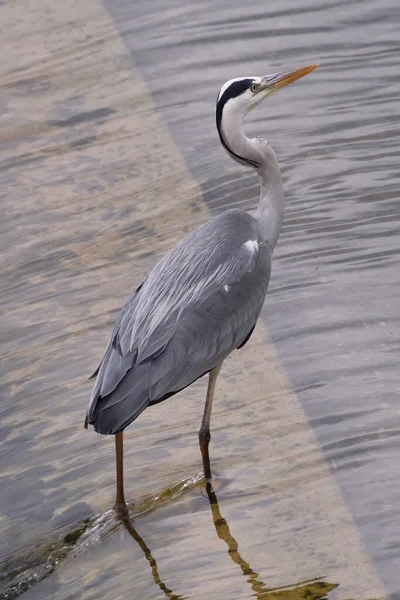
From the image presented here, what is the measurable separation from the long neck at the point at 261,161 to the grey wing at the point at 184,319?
4.2 inches

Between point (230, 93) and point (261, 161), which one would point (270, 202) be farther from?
point (230, 93)

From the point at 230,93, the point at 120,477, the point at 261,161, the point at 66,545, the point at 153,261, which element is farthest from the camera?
the point at 153,261

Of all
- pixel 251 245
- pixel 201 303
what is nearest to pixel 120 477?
pixel 201 303

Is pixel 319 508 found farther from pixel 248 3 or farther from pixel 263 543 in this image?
pixel 248 3

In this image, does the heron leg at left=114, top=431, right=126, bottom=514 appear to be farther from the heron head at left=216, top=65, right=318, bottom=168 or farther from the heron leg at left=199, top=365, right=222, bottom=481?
the heron head at left=216, top=65, right=318, bottom=168

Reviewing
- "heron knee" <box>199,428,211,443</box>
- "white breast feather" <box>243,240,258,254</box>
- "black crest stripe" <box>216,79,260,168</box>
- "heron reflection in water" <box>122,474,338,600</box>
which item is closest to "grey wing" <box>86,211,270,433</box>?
"white breast feather" <box>243,240,258,254</box>

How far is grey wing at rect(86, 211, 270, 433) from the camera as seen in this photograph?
195 inches

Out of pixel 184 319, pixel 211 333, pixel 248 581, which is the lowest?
pixel 248 581

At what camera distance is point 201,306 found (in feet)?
17.4

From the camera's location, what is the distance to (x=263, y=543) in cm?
492

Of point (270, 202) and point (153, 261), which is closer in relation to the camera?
point (270, 202)

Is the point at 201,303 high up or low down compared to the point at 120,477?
up

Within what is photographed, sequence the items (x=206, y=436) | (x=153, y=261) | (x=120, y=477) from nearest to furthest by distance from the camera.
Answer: (x=120, y=477) → (x=206, y=436) → (x=153, y=261)

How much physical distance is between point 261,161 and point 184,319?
0.91 metres
